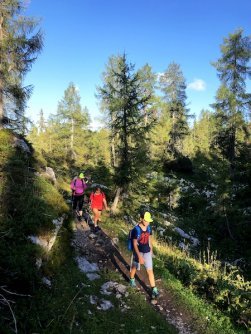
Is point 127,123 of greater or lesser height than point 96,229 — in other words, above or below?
above

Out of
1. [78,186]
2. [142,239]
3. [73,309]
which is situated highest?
[78,186]

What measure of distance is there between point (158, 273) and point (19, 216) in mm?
4870

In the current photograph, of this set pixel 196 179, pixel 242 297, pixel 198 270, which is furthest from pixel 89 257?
pixel 196 179

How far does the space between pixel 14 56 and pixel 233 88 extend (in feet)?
56.5

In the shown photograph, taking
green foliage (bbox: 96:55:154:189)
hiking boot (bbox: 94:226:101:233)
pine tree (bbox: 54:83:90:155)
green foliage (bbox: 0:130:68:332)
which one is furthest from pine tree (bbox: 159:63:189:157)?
green foliage (bbox: 0:130:68:332)

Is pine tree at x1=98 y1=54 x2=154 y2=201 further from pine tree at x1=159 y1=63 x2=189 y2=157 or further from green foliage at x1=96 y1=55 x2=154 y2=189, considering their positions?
pine tree at x1=159 y1=63 x2=189 y2=157

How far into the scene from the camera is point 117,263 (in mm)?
10555

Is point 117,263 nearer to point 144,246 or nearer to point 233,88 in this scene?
point 144,246

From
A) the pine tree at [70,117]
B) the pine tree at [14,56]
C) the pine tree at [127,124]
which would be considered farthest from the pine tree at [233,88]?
the pine tree at [70,117]

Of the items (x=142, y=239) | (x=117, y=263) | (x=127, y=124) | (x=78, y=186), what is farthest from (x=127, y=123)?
(x=142, y=239)

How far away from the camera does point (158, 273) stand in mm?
10258

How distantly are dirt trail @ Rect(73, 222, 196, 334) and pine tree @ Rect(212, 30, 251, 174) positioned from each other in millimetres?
16536

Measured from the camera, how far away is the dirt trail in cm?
783

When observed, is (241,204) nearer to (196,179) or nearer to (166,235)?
(166,235)
